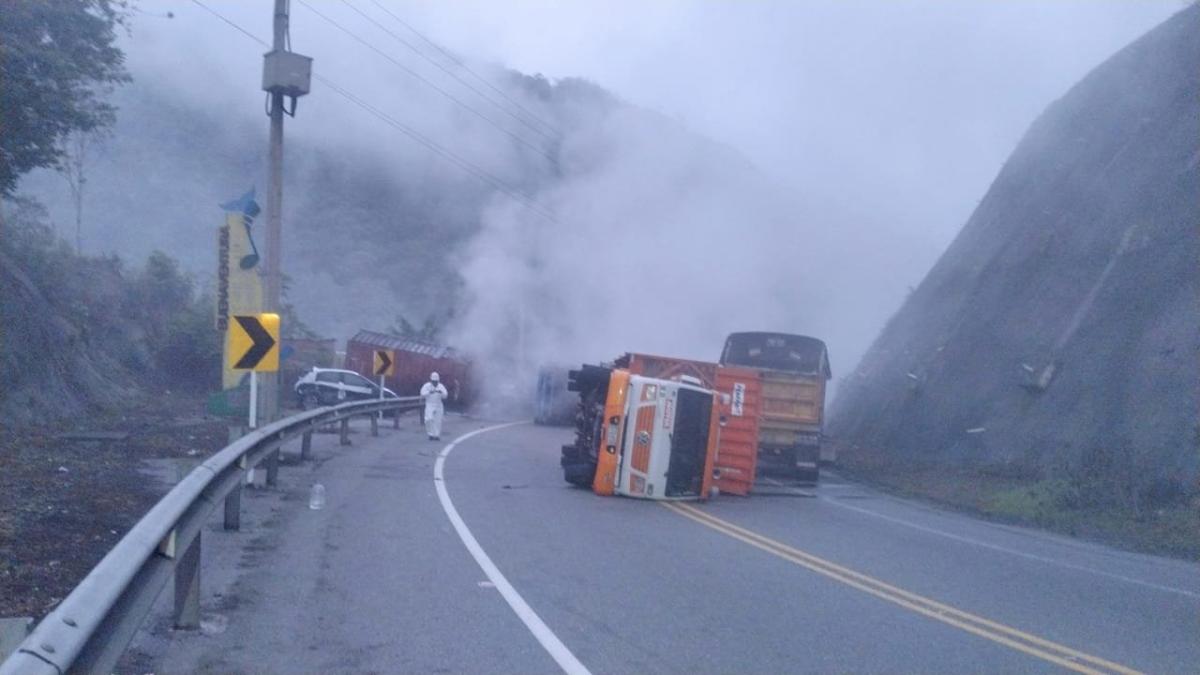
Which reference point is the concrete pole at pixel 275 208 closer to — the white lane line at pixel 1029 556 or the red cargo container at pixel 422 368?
the white lane line at pixel 1029 556

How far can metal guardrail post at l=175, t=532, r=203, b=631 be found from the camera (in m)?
7.50

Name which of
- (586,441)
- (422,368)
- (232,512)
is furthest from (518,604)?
(422,368)

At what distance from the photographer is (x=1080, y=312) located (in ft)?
85.4

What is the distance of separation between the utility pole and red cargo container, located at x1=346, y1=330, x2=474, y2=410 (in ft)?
68.1

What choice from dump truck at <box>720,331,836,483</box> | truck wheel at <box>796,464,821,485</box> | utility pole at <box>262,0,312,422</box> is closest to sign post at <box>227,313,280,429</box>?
utility pole at <box>262,0,312,422</box>

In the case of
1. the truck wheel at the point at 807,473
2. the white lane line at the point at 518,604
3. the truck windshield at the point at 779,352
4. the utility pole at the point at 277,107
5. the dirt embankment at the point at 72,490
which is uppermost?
the utility pole at the point at 277,107

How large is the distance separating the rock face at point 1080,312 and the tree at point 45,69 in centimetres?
1871

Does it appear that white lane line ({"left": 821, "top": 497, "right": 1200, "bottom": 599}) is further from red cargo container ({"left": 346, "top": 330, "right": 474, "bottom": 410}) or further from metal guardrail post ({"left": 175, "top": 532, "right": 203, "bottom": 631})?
red cargo container ({"left": 346, "top": 330, "right": 474, "bottom": 410})

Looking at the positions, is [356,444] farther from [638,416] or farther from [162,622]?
[162,622]

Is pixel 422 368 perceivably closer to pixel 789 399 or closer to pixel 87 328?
pixel 87 328

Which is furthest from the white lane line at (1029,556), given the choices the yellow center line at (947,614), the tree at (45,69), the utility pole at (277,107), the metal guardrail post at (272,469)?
the tree at (45,69)

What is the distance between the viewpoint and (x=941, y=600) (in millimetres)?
10312

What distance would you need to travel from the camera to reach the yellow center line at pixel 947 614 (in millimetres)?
8109

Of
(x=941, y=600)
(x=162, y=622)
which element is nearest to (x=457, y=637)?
(x=162, y=622)
